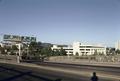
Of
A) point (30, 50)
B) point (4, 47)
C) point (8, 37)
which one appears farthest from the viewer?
point (4, 47)

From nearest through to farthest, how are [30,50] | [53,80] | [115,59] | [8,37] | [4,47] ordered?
1. [53,80]
2. [115,59]
3. [8,37]
4. [30,50]
5. [4,47]

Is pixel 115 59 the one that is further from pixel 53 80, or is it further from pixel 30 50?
pixel 30 50

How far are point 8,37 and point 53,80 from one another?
104998mm

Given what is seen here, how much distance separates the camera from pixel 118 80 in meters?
20.7

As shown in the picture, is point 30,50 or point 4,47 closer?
point 30,50

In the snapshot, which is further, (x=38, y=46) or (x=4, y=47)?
(x=4, y=47)

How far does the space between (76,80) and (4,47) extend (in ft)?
541

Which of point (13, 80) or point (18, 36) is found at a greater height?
point (18, 36)

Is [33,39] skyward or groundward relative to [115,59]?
skyward

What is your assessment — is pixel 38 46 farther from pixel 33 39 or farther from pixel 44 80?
pixel 44 80

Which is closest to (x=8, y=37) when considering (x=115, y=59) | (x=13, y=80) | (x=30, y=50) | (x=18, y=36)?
(x=18, y=36)

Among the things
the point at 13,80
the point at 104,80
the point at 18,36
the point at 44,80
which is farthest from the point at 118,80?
the point at 18,36

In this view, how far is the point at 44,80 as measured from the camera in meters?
22.8

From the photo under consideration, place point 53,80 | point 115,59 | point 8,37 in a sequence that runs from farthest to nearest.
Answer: point 8,37
point 115,59
point 53,80
